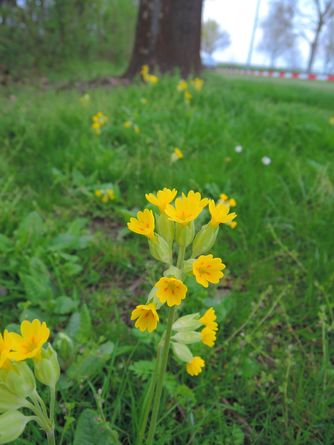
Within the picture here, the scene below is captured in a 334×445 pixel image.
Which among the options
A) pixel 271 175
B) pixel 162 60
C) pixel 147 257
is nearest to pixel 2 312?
pixel 147 257

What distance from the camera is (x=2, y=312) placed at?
1523 mm

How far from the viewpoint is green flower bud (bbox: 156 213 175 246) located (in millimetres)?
824

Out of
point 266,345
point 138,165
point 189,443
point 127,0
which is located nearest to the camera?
point 189,443

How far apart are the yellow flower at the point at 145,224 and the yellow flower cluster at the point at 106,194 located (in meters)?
1.50

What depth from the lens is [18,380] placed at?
74 centimetres

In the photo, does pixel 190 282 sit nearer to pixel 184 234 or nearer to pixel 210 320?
pixel 210 320

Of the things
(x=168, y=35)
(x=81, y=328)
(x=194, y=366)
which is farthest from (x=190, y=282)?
(x=168, y=35)

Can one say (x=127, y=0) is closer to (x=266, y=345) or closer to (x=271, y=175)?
(x=271, y=175)

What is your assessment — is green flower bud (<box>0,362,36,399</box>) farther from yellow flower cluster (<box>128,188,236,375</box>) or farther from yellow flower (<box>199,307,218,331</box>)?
yellow flower (<box>199,307,218,331</box>)

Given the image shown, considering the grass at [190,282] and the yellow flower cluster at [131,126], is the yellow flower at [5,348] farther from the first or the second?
the yellow flower cluster at [131,126]

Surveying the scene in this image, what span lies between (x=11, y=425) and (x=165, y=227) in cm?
50

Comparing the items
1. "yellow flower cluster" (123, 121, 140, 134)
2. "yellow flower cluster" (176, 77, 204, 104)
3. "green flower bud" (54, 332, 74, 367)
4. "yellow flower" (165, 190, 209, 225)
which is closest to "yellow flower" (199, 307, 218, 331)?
"yellow flower" (165, 190, 209, 225)

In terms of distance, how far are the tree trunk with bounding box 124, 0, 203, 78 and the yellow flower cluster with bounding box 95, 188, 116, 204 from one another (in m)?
4.01

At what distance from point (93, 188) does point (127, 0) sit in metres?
10.5
